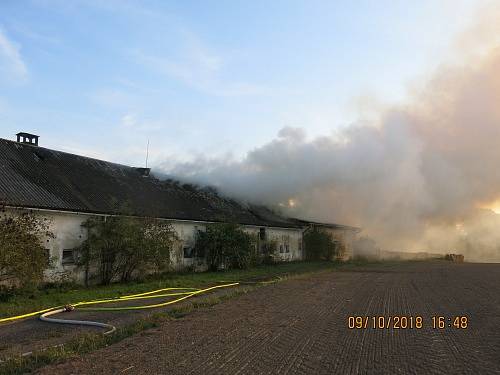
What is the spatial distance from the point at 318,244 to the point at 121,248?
76.7 feet

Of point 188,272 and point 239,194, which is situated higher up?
point 239,194

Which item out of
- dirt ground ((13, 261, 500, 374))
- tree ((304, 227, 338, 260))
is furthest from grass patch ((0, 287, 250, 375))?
tree ((304, 227, 338, 260))

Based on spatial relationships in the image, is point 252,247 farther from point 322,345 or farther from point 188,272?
point 322,345

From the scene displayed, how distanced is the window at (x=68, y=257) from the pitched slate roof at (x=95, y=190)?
5.62ft

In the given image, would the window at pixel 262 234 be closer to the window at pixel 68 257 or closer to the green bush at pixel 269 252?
the green bush at pixel 269 252

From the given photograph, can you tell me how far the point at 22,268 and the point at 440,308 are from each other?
1219cm

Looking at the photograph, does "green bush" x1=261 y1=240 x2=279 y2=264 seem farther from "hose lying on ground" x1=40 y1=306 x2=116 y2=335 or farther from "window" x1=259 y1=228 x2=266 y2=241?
"hose lying on ground" x1=40 y1=306 x2=116 y2=335

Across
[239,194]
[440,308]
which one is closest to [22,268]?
[440,308]

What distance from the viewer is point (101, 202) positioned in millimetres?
22219

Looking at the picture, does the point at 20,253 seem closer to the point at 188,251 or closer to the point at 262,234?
the point at 188,251

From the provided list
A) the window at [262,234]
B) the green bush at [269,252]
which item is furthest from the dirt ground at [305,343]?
the window at [262,234]

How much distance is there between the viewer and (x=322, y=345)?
26.0ft

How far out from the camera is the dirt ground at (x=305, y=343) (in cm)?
Result: 668
